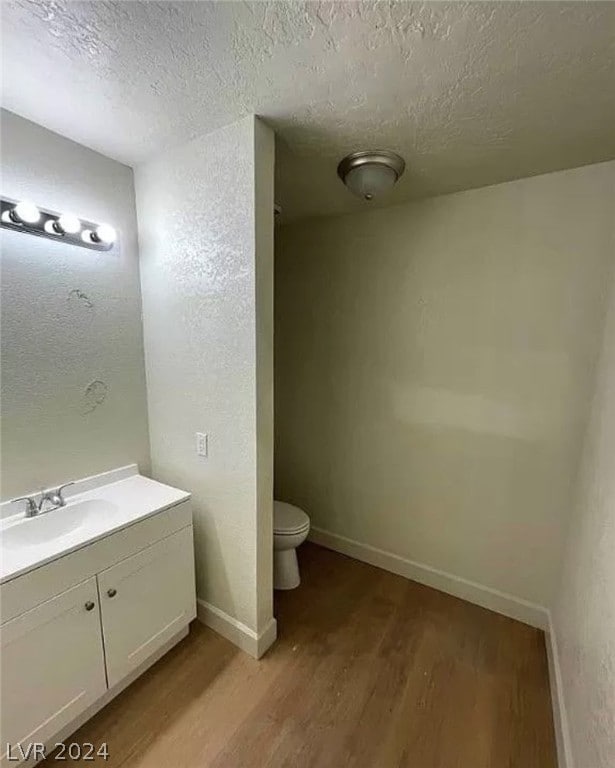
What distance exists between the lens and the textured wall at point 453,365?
1719 mm

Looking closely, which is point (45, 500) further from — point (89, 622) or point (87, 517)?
point (89, 622)

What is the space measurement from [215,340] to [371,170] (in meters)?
1.05

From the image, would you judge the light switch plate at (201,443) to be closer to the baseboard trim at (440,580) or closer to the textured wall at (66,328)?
the textured wall at (66,328)

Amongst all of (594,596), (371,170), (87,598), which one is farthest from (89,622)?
(371,170)

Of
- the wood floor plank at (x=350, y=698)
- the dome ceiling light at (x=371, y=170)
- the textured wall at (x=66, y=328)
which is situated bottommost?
the wood floor plank at (x=350, y=698)

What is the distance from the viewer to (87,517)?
5.36 ft

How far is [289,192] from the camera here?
2.03m

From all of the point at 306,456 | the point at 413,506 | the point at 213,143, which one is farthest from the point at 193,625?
the point at 213,143

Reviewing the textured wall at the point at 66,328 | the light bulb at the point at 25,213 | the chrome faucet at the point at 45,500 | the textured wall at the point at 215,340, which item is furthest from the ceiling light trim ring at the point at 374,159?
the chrome faucet at the point at 45,500

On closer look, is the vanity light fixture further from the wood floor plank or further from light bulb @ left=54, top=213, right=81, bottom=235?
the wood floor plank

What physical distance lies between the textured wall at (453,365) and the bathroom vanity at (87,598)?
1.20 metres

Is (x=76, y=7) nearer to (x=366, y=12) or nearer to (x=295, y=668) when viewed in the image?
(x=366, y=12)

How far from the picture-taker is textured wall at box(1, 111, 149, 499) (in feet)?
4.80

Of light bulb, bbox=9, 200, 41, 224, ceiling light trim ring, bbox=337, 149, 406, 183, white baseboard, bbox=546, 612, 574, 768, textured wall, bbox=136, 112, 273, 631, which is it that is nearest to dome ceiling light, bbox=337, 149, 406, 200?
ceiling light trim ring, bbox=337, 149, 406, 183
